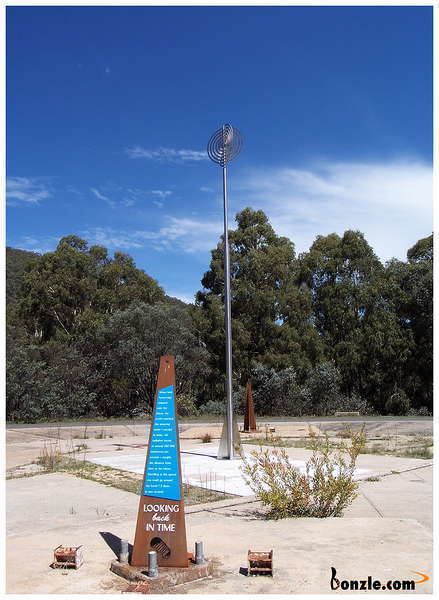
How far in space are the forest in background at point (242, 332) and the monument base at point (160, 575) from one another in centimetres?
2194

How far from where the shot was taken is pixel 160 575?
472 centimetres

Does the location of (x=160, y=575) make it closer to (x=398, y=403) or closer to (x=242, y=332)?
(x=242, y=332)

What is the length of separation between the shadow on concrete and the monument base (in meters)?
0.44

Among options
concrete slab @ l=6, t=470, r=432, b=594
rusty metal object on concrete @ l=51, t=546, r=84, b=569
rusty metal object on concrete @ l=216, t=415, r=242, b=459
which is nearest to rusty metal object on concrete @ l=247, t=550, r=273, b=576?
concrete slab @ l=6, t=470, r=432, b=594

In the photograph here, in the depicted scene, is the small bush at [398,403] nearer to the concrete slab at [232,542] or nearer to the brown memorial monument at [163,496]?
the concrete slab at [232,542]

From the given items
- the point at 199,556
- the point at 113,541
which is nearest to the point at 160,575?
the point at 199,556

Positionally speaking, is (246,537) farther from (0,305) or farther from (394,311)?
(394,311)

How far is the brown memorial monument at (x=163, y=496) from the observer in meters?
4.95

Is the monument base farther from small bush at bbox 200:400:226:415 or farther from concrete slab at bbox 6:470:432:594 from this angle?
small bush at bbox 200:400:226:415

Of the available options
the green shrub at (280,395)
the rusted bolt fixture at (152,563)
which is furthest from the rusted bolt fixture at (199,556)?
the green shrub at (280,395)

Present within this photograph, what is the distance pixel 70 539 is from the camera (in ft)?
20.0

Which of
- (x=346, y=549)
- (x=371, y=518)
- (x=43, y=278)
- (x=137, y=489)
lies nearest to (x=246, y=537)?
(x=346, y=549)

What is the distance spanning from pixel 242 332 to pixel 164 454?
27.6m

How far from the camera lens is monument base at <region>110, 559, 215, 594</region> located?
15.1 feet
